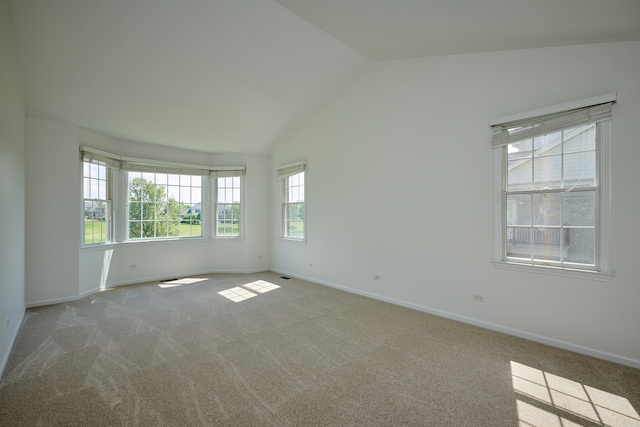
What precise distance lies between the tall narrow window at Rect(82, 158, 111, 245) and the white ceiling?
0.70m

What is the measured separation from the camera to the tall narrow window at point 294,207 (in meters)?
A: 6.14

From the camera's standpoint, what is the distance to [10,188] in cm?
299

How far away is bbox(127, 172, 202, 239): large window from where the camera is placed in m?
5.77

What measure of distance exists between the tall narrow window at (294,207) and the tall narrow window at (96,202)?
10.8 ft

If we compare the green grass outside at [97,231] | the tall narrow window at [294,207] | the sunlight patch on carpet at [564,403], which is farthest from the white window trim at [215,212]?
the sunlight patch on carpet at [564,403]

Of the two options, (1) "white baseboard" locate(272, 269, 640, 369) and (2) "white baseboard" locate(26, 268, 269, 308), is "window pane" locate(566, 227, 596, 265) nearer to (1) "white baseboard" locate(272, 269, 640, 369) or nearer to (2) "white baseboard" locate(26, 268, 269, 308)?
(1) "white baseboard" locate(272, 269, 640, 369)

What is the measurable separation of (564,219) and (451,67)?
2.23 meters

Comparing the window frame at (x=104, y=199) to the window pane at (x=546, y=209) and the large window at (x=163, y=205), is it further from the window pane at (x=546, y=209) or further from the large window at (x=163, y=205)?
the window pane at (x=546, y=209)

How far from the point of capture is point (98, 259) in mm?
5066

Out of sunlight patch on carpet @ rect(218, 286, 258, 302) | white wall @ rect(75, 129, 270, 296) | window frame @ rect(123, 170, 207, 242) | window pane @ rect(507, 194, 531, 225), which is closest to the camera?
window pane @ rect(507, 194, 531, 225)

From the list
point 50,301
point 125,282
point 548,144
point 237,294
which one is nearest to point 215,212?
point 125,282

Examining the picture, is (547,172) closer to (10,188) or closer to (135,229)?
(10,188)

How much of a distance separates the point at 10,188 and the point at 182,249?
3.43 metres

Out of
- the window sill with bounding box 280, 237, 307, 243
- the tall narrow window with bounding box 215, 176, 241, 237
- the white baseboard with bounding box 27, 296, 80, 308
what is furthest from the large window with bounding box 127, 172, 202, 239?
the window sill with bounding box 280, 237, 307, 243
